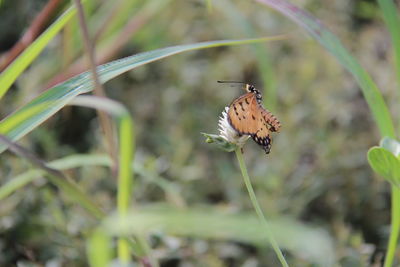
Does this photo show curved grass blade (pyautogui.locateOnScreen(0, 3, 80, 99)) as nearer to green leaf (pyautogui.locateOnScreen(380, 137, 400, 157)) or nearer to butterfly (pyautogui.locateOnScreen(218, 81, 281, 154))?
butterfly (pyautogui.locateOnScreen(218, 81, 281, 154))

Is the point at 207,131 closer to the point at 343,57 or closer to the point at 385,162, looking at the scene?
the point at 343,57

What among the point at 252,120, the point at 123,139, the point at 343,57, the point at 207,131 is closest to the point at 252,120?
the point at 252,120

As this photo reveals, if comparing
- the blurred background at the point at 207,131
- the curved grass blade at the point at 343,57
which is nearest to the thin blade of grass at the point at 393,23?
the curved grass blade at the point at 343,57

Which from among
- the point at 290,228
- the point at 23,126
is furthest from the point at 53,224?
the point at 290,228

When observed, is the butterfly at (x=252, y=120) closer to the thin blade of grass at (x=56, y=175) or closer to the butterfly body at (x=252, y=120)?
the butterfly body at (x=252, y=120)

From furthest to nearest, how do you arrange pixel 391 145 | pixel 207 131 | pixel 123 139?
pixel 207 131, pixel 391 145, pixel 123 139

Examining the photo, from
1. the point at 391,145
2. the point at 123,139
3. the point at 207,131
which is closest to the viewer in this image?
the point at 123,139
